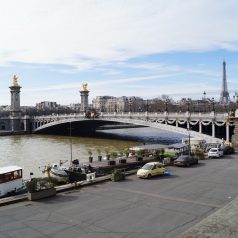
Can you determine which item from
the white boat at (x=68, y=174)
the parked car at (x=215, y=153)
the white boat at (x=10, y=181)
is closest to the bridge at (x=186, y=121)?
the parked car at (x=215, y=153)

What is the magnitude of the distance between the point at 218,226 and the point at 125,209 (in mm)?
5022

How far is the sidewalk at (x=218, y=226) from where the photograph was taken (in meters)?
12.8

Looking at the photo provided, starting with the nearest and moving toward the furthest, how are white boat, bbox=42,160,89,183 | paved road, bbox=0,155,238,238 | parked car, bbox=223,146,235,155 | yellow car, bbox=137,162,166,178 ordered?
1. paved road, bbox=0,155,238,238
2. yellow car, bbox=137,162,166,178
3. white boat, bbox=42,160,89,183
4. parked car, bbox=223,146,235,155

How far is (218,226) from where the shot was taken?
13.9 metres

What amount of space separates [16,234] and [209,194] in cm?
1084

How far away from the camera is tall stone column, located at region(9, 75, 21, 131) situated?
117m

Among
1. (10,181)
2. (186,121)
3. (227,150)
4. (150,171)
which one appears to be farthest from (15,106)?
(150,171)

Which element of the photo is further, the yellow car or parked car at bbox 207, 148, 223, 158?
parked car at bbox 207, 148, 223, 158

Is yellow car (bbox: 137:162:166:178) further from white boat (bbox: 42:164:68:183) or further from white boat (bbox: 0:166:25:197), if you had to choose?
white boat (bbox: 0:166:25:197)

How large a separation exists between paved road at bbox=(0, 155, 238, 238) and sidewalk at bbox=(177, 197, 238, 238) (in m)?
0.89

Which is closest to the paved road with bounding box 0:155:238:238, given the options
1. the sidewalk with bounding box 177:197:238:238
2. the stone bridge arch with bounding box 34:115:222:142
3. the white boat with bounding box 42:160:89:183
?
the sidewalk with bounding box 177:197:238:238

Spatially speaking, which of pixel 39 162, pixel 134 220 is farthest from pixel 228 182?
pixel 39 162

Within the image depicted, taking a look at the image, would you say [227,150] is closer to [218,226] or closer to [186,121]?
[186,121]

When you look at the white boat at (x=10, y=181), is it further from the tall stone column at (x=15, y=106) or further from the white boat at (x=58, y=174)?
the tall stone column at (x=15, y=106)
